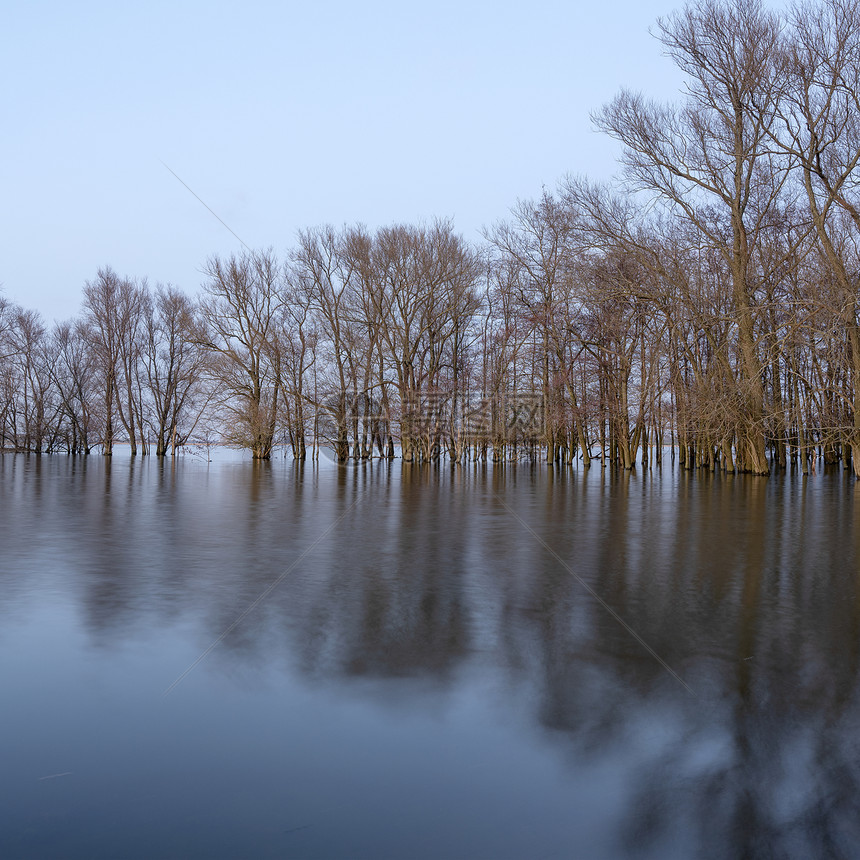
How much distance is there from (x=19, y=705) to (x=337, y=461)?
42.0 m

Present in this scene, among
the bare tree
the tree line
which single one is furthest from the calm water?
the bare tree

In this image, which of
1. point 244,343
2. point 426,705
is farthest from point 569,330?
point 426,705

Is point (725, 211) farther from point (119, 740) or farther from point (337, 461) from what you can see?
point (119, 740)

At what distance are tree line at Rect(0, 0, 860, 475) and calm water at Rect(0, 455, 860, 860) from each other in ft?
63.4

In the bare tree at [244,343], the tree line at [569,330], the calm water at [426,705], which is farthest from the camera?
the bare tree at [244,343]

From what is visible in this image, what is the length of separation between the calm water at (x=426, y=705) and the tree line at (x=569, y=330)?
63.4 ft

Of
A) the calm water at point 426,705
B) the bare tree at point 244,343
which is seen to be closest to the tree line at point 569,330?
the bare tree at point 244,343

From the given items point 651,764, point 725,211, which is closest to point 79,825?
point 651,764

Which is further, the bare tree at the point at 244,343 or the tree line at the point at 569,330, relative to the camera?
the bare tree at the point at 244,343

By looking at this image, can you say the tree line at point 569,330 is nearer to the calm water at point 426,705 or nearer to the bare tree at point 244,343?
the bare tree at point 244,343

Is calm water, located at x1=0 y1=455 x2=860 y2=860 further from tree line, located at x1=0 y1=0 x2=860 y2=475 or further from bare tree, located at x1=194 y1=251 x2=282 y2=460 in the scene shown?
bare tree, located at x1=194 y1=251 x2=282 y2=460

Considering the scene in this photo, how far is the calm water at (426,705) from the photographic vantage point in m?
2.63

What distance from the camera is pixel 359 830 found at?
8.52 ft

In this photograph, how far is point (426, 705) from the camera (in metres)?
3.76
